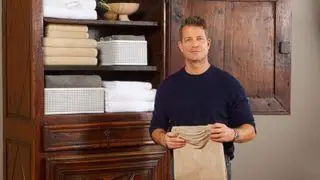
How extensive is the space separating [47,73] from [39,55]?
456 millimetres

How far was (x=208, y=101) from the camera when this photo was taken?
242cm

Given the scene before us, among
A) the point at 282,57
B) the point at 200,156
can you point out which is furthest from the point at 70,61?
the point at 282,57

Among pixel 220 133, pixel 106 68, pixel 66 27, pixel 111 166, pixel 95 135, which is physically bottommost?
pixel 111 166

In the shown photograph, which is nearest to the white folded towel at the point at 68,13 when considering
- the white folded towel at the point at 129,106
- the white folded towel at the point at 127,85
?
the white folded towel at the point at 127,85

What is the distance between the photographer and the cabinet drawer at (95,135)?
2.97 m

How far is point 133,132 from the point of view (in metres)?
3.18

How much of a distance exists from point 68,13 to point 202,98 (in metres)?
1.01

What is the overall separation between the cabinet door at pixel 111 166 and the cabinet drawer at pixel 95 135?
0.18 ft

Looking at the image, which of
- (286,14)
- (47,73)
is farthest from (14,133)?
(286,14)

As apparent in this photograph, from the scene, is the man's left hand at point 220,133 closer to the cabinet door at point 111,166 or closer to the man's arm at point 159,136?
the man's arm at point 159,136

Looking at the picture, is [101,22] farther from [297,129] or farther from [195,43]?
[297,129]

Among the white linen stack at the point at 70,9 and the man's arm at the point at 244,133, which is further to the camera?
the white linen stack at the point at 70,9

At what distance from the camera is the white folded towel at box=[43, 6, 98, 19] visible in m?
3.01

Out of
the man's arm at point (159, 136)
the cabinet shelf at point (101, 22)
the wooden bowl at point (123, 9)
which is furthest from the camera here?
the wooden bowl at point (123, 9)
